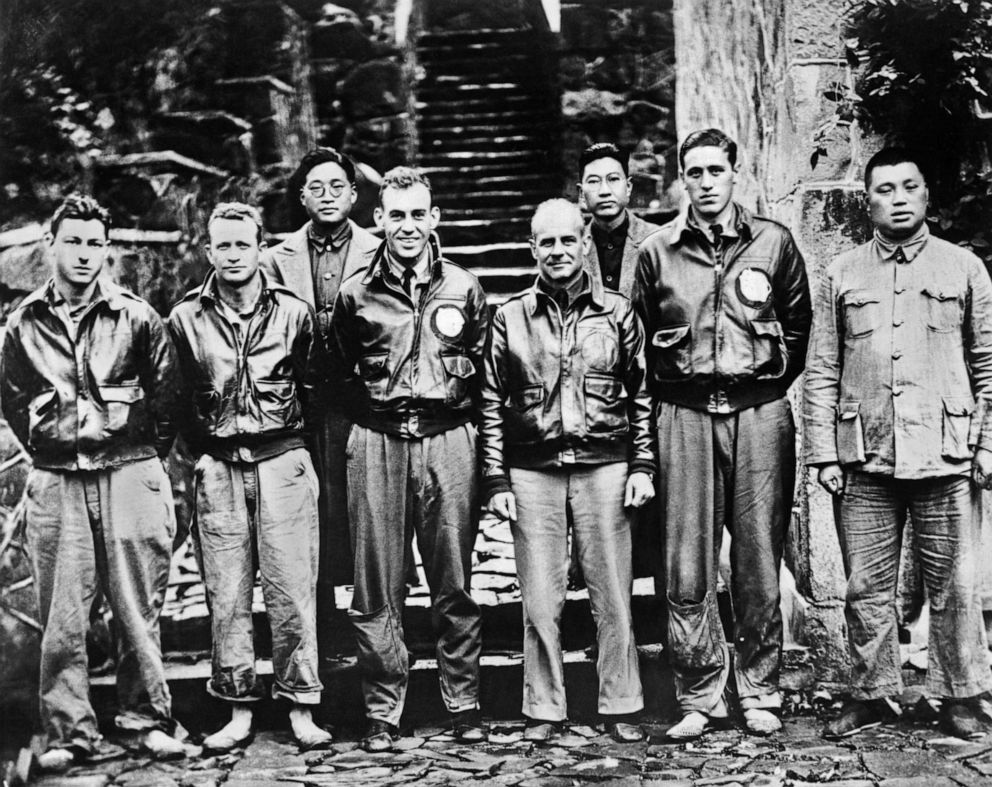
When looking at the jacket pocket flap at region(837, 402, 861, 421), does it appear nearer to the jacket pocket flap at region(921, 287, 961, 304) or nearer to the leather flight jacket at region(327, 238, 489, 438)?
the jacket pocket flap at region(921, 287, 961, 304)

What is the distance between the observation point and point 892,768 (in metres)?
4.30

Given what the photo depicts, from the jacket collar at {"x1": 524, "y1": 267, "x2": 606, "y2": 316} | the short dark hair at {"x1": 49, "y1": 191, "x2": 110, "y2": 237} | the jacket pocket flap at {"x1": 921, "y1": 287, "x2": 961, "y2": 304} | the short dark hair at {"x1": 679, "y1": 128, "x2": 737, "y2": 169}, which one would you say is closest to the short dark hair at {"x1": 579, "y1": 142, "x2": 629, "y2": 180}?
the short dark hair at {"x1": 679, "y1": 128, "x2": 737, "y2": 169}

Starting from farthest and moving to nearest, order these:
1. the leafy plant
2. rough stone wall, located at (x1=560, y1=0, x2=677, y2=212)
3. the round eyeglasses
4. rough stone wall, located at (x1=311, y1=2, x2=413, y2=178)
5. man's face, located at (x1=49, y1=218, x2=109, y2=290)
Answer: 1. rough stone wall, located at (x1=311, y1=2, x2=413, y2=178)
2. rough stone wall, located at (x1=560, y1=0, x2=677, y2=212)
3. the round eyeglasses
4. the leafy plant
5. man's face, located at (x1=49, y1=218, x2=109, y2=290)

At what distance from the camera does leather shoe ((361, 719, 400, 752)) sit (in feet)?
15.1

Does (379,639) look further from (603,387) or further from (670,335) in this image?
(670,335)

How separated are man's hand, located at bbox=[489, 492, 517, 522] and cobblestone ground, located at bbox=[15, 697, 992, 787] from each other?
0.85 m

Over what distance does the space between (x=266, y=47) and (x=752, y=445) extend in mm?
3072

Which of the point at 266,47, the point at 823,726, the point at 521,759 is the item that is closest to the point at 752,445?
the point at 823,726

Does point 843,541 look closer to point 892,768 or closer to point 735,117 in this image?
point 892,768

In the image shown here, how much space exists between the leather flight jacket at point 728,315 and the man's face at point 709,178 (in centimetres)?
8

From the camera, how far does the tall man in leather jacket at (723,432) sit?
4.64m

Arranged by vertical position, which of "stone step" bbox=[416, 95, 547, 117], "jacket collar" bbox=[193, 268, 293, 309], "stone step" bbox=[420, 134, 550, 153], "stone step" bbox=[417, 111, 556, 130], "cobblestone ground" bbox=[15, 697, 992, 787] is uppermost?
"stone step" bbox=[416, 95, 547, 117]

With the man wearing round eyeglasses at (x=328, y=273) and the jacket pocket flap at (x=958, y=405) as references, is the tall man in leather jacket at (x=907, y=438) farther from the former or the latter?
the man wearing round eyeglasses at (x=328, y=273)

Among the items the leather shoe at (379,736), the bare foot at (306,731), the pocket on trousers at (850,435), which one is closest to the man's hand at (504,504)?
the leather shoe at (379,736)
